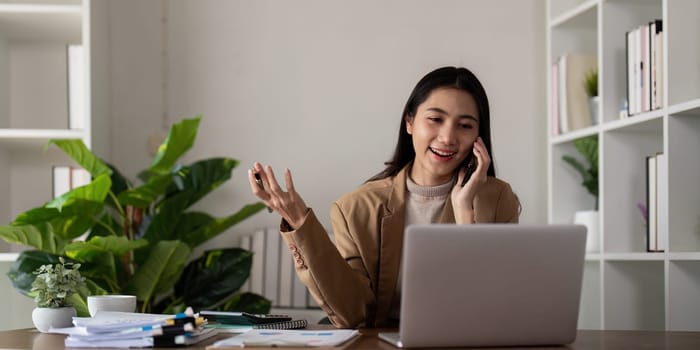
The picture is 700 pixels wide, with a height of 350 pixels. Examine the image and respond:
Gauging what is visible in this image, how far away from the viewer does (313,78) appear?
3.95 metres

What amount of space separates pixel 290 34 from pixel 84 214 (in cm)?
128

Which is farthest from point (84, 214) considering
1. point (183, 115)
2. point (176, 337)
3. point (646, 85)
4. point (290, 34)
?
point (646, 85)

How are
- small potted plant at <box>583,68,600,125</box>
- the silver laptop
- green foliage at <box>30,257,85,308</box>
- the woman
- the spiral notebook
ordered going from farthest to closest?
small potted plant at <box>583,68,600,125</box>, the woman, green foliage at <box>30,257,85,308</box>, the spiral notebook, the silver laptop

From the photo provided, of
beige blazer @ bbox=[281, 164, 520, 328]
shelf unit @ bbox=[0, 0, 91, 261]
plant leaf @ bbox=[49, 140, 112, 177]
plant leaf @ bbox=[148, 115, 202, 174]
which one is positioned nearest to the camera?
beige blazer @ bbox=[281, 164, 520, 328]

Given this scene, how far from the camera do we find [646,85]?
9.88 feet

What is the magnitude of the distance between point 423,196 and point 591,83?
1482 millimetres

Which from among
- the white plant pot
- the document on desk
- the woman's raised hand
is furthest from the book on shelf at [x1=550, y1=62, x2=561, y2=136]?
the document on desk

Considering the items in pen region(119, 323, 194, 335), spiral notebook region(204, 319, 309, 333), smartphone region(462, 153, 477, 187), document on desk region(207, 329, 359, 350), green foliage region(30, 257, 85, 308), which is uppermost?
smartphone region(462, 153, 477, 187)

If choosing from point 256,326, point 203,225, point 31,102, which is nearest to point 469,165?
point 256,326

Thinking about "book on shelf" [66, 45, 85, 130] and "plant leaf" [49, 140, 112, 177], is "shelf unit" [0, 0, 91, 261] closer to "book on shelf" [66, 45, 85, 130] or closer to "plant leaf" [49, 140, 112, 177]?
"book on shelf" [66, 45, 85, 130]

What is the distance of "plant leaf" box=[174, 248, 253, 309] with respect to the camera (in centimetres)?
344

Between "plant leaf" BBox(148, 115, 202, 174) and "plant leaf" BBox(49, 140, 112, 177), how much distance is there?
19 centimetres

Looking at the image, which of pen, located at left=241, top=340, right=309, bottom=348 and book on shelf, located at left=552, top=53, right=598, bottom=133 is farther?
book on shelf, located at left=552, top=53, right=598, bottom=133

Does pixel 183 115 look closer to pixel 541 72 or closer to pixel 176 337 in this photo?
pixel 541 72
